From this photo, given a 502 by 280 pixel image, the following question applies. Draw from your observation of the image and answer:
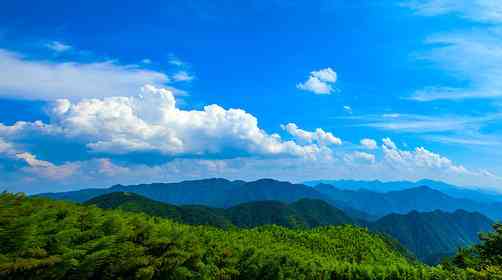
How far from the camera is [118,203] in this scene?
198m

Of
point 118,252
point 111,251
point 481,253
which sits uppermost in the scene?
point 111,251

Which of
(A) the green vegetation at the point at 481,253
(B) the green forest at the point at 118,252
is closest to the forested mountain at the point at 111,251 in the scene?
(B) the green forest at the point at 118,252

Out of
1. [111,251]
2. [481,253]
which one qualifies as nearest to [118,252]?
[111,251]

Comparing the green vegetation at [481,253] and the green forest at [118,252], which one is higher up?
the green forest at [118,252]

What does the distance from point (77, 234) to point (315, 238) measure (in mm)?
38898

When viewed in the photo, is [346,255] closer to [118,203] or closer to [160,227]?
[160,227]

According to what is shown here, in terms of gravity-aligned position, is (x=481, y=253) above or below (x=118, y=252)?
below

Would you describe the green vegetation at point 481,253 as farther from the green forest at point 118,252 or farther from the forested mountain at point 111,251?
the forested mountain at point 111,251

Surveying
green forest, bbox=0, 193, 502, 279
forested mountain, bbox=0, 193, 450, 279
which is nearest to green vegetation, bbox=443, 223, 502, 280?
green forest, bbox=0, 193, 502, 279

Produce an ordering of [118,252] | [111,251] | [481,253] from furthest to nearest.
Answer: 1. [481,253]
2. [118,252]
3. [111,251]

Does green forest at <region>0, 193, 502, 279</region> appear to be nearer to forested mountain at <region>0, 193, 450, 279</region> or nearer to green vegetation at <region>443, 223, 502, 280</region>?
forested mountain at <region>0, 193, 450, 279</region>

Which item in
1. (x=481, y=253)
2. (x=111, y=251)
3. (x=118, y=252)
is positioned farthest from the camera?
(x=481, y=253)

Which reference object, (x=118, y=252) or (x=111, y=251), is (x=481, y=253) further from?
(x=111, y=251)

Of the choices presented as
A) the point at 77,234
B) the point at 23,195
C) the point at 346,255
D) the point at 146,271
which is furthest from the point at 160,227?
the point at 346,255
